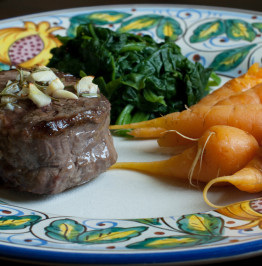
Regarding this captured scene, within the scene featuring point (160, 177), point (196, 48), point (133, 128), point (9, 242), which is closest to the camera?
point (9, 242)

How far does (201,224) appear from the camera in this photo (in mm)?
2980

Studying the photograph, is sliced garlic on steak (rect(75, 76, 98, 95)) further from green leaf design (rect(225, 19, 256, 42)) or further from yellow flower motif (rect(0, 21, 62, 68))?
green leaf design (rect(225, 19, 256, 42))

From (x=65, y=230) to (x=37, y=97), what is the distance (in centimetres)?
94

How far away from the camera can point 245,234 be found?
8.82 feet

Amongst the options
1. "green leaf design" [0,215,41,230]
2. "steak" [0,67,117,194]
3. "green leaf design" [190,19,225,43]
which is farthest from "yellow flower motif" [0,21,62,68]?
"green leaf design" [0,215,41,230]

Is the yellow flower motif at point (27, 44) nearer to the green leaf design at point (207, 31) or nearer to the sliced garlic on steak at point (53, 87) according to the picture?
the green leaf design at point (207, 31)

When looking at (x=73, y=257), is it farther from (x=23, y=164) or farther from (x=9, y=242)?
(x=23, y=164)

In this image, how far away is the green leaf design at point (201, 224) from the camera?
285 cm

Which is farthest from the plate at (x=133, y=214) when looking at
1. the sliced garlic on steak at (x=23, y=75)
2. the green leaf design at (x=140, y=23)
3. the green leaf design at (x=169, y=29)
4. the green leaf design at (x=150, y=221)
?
the sliced garlic on steak at (x=23, y=75)

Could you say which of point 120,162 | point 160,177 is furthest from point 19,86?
point 160,177

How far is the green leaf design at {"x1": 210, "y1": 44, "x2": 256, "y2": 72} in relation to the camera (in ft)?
18.1

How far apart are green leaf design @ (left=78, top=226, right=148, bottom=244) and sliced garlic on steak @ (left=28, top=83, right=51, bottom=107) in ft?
3.15

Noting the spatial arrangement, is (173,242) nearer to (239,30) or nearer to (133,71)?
(133,71)

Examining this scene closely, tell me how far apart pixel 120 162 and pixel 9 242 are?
150 cm
